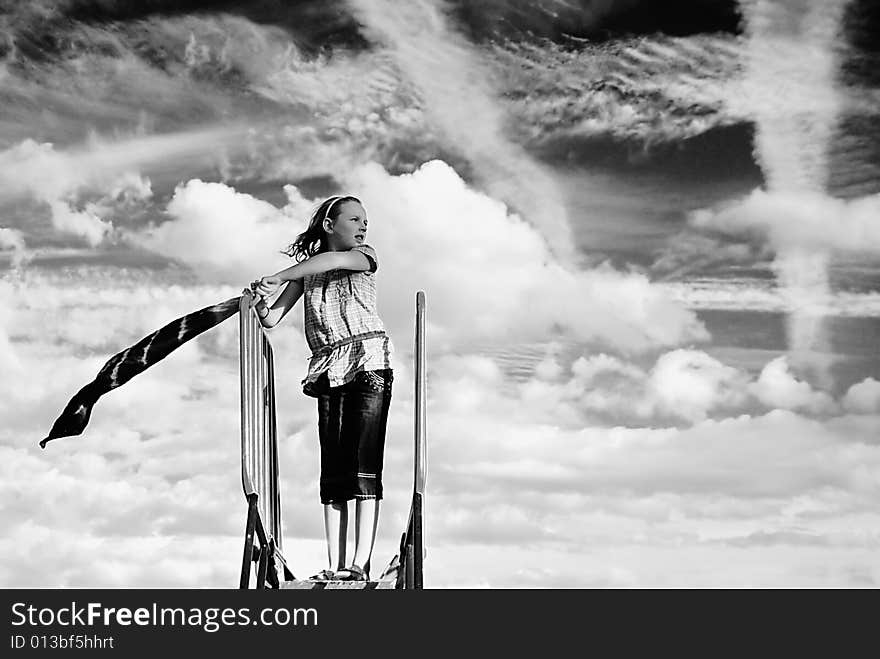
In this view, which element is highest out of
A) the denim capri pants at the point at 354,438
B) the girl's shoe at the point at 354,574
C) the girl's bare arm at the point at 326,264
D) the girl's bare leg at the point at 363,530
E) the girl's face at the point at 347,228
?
the girl's face at the point at 347,228

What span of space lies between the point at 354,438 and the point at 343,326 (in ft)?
1.93

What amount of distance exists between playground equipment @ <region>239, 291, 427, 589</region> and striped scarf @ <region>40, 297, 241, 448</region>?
0.29m

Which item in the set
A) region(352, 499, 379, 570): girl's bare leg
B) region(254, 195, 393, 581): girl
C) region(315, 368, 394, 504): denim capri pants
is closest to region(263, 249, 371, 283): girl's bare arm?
region(254, 195, 393, 581): girl

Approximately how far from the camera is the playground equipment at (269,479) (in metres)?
6.00

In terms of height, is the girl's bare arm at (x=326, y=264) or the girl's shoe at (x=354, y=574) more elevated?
the girl's bare arm at (x=326, y=264)

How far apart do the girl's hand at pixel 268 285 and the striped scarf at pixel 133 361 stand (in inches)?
6.4

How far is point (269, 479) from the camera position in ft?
21.5

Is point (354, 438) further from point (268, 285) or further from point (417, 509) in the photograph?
point (268, 285)

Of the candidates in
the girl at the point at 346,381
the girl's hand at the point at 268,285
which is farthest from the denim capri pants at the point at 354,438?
the girl's hand at the point at 268,285

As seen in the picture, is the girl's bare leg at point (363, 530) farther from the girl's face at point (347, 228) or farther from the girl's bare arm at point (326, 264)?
the girl's face at point (347, 228)

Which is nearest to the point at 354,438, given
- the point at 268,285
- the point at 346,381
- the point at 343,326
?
the point at 346,381

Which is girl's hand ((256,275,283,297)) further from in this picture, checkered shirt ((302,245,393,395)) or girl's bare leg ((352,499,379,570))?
girl's bare leg ((352,499,379,570))
